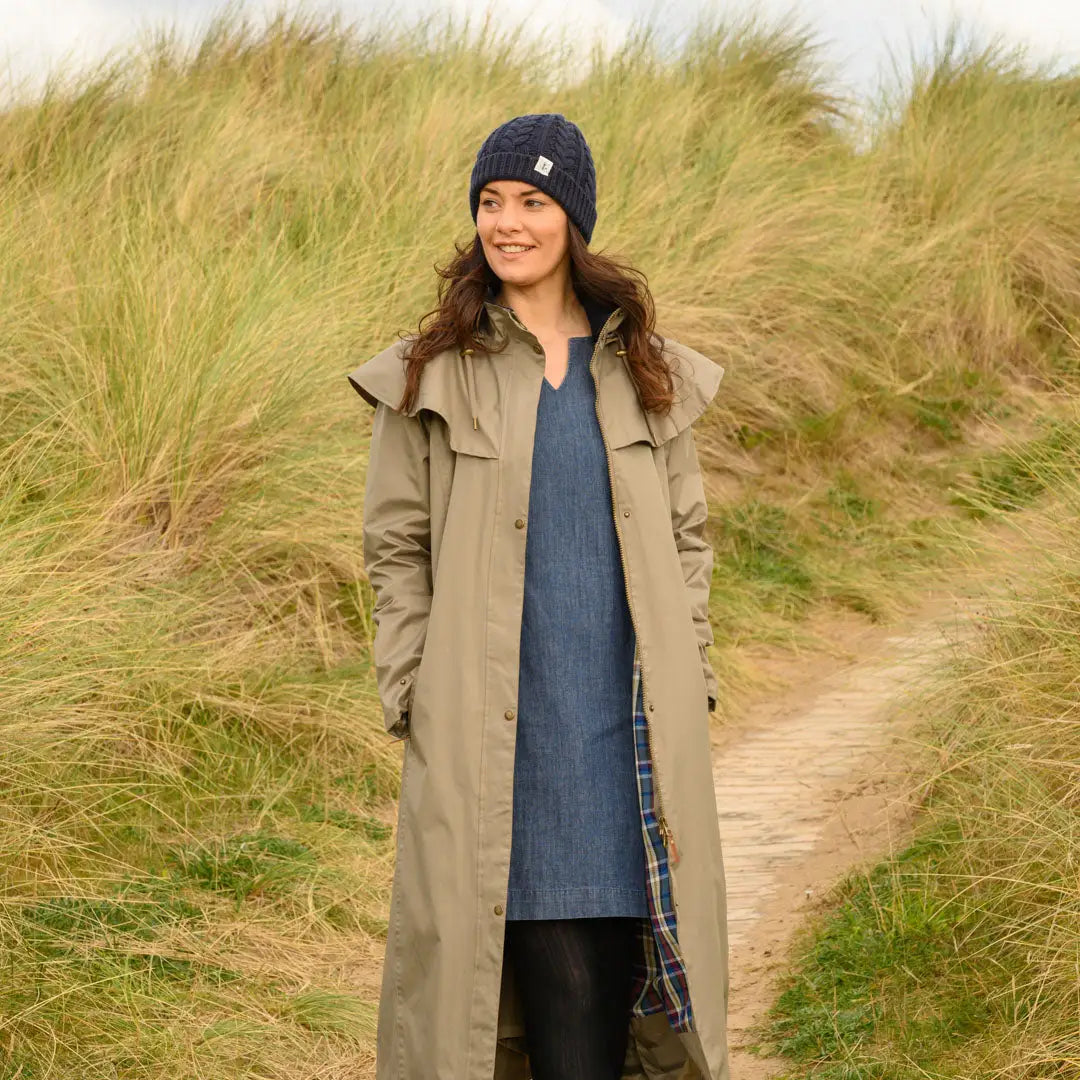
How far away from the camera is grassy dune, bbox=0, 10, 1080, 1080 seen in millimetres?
3957

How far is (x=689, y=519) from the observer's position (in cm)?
295

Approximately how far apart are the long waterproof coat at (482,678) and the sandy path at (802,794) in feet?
3.81

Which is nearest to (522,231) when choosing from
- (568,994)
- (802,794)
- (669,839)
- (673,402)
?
(673,402)

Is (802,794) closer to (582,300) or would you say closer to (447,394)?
(582,300)

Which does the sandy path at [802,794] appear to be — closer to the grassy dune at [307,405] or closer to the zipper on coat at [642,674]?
the grassy dune at [307,405]

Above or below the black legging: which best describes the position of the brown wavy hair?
Answer: above

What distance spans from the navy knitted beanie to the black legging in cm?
128

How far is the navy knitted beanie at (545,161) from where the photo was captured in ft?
9.16

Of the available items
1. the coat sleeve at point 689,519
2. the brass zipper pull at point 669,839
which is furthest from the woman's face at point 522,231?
→ the brass zipper pull at point 669,839

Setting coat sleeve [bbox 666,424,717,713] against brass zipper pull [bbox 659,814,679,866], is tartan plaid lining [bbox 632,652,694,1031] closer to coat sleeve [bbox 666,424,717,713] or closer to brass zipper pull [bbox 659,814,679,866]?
brass zipper pull [bbox 659,814,679,866]

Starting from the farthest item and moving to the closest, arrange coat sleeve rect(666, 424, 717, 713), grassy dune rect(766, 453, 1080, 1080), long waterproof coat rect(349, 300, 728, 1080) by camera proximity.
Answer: grassy dune rect(766, 453, 1080, 1080) < coat sleeve rect(666, 424, 717, 713) < long waterproof coat rect(349, 300, 728, 1080)

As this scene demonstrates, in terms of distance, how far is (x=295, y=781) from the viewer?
4.94 meters

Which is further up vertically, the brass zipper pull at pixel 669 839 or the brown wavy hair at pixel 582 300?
the brown wavy hair at pixel 582 300

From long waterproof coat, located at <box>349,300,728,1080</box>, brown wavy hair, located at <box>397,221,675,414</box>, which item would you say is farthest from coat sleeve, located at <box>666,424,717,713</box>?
brown wavy hair, located at <box>397,221,675,414</box>
